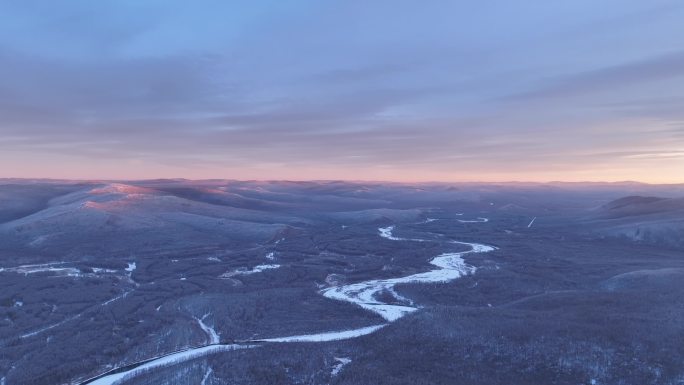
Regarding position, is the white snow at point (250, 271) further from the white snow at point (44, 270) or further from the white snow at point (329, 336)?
the white snow at point (329, 336)

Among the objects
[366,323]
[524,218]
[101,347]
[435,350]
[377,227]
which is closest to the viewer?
[435,350]

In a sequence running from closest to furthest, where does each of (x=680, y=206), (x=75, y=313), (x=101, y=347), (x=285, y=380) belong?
1. (x=285, y=380)
2. (x=101, y=347)
3. (x=75, y=313)
4. (x=680, y=206)

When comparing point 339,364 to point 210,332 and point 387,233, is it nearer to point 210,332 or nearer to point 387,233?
point 210,332

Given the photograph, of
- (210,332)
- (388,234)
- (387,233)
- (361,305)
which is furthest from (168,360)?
(387,233)

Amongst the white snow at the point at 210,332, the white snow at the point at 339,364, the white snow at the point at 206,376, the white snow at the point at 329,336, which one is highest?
the white snow at the point at 339,364

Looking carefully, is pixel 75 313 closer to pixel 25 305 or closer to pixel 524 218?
pixel 25 305

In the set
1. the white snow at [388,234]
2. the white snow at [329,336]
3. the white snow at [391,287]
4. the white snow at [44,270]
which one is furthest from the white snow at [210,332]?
the white snow at [388,234]

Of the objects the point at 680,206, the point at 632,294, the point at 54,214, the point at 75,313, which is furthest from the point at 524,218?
the point at 75,313

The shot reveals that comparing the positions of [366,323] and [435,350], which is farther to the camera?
[366,323]
